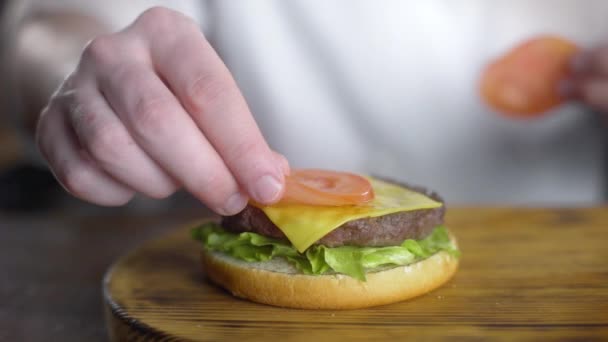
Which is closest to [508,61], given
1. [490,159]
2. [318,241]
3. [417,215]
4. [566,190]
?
[490,159]

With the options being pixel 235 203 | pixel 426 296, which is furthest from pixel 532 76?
pixel 235 203

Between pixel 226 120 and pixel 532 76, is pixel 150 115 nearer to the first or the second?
pixel 226 120

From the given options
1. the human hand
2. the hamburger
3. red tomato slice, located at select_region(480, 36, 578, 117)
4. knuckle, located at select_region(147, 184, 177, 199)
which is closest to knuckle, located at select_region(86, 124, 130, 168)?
the human hand

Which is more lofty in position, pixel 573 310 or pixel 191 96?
pixel 191 96

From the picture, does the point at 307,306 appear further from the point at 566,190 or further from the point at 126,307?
the point at 566,190

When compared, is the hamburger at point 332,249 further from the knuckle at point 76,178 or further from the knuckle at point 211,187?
the knuckle at point 76,178

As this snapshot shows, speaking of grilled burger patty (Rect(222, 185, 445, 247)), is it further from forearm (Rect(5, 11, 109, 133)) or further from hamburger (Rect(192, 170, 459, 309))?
forearm (Rect(5, 11, 109, 133))

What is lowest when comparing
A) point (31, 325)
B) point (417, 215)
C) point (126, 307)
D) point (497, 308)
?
point (31, 325)

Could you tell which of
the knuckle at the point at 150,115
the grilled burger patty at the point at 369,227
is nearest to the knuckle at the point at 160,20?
the knuckle at the point at 150,115
